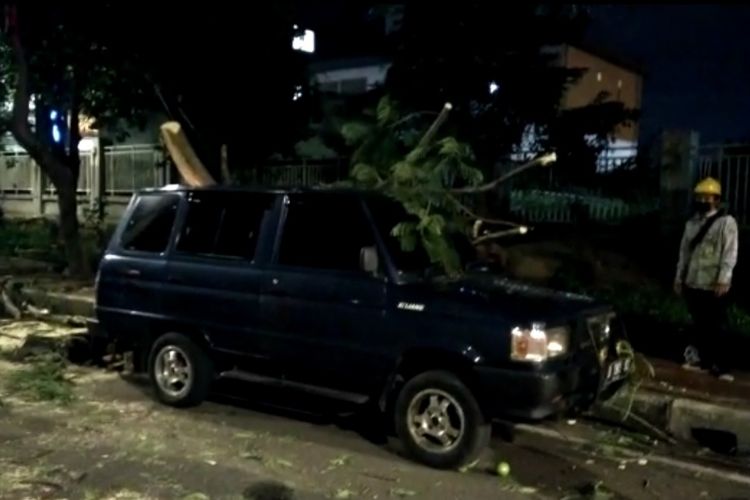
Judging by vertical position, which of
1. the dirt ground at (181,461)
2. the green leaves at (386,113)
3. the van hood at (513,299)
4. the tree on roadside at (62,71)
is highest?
the tree on roadside at (62,71)

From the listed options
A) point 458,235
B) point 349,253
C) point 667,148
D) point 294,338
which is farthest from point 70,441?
point 667,148

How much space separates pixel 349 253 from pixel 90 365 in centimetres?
421

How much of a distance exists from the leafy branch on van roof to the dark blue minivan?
149 mm

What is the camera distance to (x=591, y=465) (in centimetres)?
589

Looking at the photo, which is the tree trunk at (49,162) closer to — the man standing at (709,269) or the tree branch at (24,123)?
the tree branch at (24,123)

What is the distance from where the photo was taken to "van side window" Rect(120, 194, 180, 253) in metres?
7.13

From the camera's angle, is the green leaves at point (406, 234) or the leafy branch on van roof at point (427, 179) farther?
the leafy branch on van roof at point (427, 179)

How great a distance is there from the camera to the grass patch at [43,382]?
7.55 metres

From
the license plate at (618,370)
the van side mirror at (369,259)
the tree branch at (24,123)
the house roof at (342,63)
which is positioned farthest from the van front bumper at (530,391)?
the house roof at (342,63)

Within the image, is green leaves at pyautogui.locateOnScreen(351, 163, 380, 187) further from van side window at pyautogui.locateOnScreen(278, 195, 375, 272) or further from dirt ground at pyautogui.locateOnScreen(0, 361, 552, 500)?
dirt ground at pyautogui.locateOnScreen(0, 361, 552, 500)

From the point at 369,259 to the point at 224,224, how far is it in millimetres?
1633

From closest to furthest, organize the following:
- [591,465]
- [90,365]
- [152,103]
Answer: [591,465] < [90,365] < [152,103]

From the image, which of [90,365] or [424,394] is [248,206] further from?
[90,365]

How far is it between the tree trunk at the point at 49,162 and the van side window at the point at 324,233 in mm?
7606
